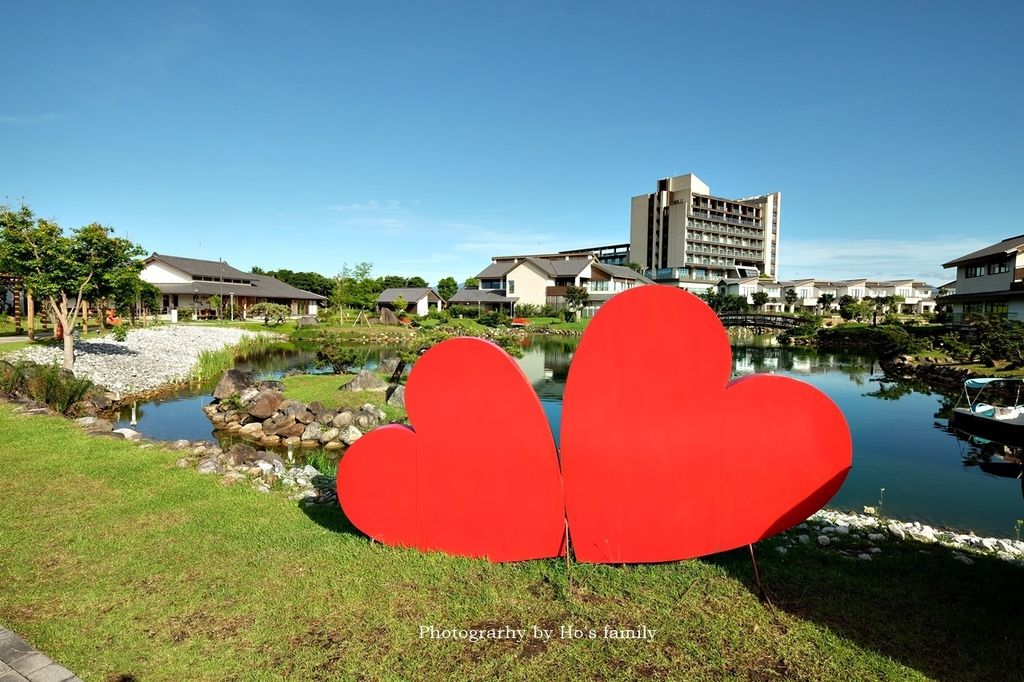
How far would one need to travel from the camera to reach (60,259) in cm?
1666

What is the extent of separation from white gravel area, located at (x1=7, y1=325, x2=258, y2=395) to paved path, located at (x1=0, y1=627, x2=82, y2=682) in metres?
14.7

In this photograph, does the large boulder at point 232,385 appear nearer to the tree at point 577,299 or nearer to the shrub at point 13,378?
the shrub at point 13,378

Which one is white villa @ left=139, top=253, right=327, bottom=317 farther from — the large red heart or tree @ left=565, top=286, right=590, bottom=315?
the large red heart

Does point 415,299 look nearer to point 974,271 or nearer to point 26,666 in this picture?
point 974,271

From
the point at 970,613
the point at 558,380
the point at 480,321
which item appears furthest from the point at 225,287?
the point at 970,613

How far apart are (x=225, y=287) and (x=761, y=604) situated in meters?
49.8

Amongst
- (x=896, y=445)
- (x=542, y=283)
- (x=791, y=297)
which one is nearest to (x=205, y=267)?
(x=542, y=283)

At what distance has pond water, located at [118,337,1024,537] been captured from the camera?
31.8ft

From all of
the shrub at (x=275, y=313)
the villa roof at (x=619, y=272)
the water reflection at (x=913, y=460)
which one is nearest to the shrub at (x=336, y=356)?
the water reflection at (x=913, y=460)

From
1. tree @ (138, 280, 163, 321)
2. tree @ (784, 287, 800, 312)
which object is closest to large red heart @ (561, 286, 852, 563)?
tree @ (138, 280, 163, 321)

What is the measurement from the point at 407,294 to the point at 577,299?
60.2 ft

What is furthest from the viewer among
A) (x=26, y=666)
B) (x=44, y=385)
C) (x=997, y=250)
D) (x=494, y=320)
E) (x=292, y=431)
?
(x=494, y=320)

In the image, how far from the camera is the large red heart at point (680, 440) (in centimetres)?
482

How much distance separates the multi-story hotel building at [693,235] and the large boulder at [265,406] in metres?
71.1
